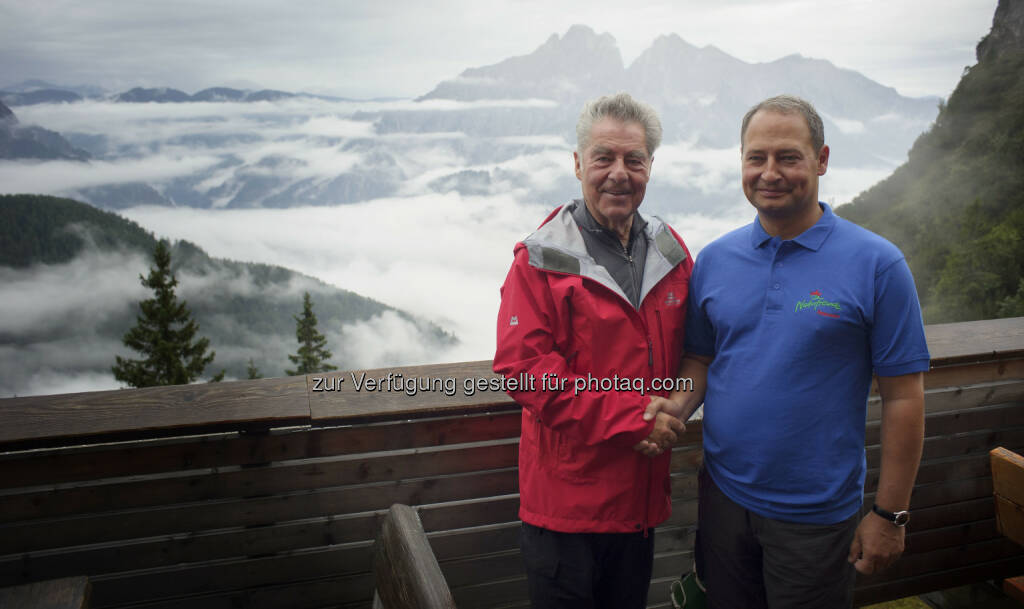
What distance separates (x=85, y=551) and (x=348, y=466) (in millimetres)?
811

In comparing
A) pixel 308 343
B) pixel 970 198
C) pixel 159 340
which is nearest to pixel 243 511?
pixel 159 340

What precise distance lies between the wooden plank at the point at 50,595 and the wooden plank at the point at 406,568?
3.09 ft

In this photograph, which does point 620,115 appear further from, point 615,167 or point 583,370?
point 583,370

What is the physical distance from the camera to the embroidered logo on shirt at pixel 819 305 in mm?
1600

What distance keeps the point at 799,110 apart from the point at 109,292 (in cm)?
10395

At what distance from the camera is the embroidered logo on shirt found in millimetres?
1600

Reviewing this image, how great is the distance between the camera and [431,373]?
2322 mm

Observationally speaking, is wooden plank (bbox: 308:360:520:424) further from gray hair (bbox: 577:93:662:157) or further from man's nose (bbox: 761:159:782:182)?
man's nose (bbox: 761:159:782:182)

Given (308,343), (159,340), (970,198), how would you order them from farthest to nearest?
(308,343) → (159,340) → (970,198)

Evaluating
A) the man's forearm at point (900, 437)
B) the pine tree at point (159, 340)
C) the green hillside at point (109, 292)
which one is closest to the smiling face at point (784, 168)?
the man's forearm at point (900, 437)

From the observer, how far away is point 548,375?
64.4 inches

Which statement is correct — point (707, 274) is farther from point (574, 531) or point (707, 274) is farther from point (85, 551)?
point (85, 551)

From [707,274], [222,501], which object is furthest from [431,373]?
[707,274]

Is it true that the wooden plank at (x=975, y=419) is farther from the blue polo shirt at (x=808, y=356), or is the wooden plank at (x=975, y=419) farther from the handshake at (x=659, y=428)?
the handshake at (x=659, y=428)
